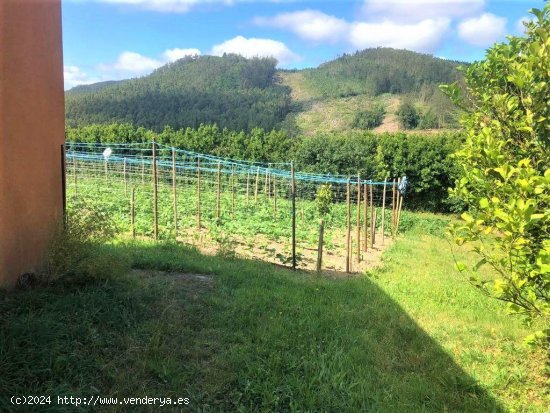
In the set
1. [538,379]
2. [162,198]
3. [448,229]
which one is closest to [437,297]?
[538,379]

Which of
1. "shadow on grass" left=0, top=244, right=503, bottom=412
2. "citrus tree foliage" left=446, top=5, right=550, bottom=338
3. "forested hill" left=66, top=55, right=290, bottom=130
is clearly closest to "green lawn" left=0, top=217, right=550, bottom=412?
"shadow on grass" left=0, top=244, right=503, bottom=412

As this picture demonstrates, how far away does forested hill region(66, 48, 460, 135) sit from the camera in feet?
141

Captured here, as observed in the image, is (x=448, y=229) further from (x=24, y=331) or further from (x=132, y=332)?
(x=24, y=331)

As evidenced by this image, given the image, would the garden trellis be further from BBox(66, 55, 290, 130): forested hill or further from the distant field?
the distant field

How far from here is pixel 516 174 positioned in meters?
2.72

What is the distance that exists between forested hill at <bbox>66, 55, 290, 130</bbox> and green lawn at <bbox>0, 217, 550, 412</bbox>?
124 feet

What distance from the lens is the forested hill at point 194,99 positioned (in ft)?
139

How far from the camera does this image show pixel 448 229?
2.92 meters

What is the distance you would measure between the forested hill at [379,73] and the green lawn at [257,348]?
184ft

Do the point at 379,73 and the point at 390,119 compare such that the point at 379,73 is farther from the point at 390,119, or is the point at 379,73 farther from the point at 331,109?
the point at 390,119

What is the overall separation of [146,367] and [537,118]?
3.06 m

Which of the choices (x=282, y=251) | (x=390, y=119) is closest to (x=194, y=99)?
(x=390, y=119)

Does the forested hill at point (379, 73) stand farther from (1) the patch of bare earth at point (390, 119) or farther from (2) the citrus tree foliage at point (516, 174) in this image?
(2) the citrus tree foliage at point (516, 174)

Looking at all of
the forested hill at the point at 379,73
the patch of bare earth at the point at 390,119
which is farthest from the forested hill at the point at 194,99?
the patch of bare earth at the point at 390,119
